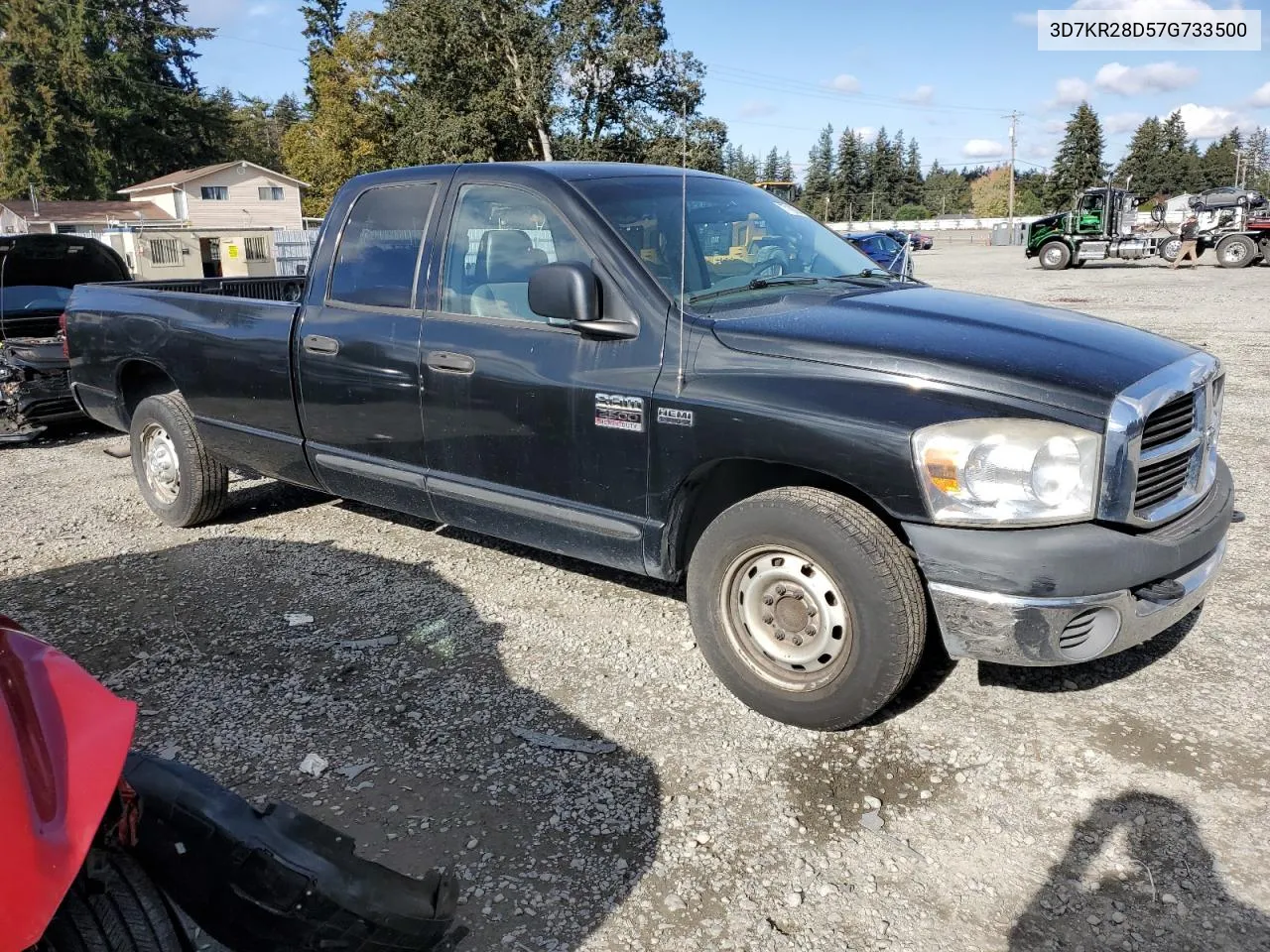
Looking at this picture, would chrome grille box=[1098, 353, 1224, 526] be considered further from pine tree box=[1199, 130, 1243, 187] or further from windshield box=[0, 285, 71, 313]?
pine tree box=[1199, 130, 1243, 187]

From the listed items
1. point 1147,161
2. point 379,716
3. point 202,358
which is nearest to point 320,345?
point 202,358

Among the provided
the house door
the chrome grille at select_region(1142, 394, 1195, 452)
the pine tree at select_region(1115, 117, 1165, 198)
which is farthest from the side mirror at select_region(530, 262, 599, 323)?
the pine tree at select_region(1115, 117, 1165, 198)

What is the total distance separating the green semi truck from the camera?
29.2m

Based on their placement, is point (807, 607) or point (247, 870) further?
point (807, 607)

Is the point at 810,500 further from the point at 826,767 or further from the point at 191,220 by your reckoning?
the point at 191,220

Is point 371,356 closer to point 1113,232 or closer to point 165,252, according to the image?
point 165,252

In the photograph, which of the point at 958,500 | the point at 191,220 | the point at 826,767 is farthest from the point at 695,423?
the point at 191,220

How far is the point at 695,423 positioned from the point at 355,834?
175 cm

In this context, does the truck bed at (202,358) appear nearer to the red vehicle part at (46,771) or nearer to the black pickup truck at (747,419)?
the black pickup truck at (747,419)

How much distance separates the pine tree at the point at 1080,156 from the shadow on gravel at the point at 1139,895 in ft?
279

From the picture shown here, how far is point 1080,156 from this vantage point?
79.2 metres

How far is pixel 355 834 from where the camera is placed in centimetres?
294

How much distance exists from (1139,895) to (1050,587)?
86cm

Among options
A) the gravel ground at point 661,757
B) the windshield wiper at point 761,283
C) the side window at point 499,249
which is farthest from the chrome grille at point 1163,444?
the side window at point 499,249
